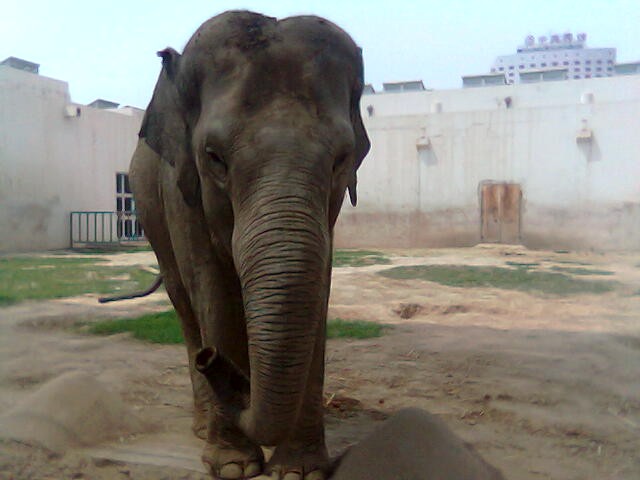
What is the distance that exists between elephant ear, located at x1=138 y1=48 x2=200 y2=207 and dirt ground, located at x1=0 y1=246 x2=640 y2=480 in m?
1.37

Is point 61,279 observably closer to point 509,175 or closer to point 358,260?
point 358,260

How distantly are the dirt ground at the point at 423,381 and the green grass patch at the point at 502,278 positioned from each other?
3.81 feet

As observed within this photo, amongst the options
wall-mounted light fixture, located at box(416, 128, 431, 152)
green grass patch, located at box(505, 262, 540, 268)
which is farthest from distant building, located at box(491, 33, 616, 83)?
green grass patch, located at box(505, 262, 540, 268)

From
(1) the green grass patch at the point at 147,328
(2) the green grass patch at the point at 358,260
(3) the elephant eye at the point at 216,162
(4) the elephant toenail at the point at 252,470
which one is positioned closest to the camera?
(3) the elephant eye at the point at 216,162

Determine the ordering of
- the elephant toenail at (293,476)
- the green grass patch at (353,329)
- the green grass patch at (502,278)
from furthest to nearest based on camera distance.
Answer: the green grass patch at (502,278) → the green grass patch at (353,329) → the elephant toenail at (293,476)

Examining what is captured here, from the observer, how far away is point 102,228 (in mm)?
20344

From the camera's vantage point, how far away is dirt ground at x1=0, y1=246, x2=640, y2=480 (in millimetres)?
3299

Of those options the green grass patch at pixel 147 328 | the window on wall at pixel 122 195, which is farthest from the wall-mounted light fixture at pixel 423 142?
the green grass patch at pixel 147 328

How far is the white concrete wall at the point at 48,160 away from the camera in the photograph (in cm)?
1759

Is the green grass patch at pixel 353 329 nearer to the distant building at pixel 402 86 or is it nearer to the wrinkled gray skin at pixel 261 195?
the wrinkled gray skin at pixel 261 195

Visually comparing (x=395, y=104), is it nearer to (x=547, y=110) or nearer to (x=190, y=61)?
(x=547, y=110)

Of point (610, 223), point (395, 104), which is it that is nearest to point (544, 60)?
point (395, 104)

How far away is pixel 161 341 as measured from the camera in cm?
639

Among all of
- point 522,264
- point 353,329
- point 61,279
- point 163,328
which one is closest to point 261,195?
point 353,329
